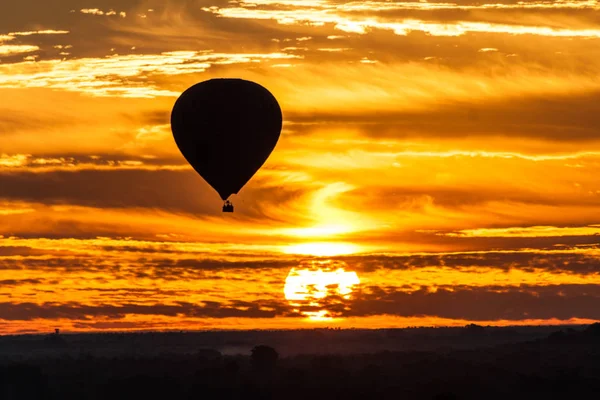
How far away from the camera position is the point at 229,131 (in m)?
77.9

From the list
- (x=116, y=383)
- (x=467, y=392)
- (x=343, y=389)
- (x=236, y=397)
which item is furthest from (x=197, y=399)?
(x=467, y=392)

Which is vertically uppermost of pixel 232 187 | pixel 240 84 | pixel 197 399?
pixel 240 84

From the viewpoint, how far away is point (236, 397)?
137 meters

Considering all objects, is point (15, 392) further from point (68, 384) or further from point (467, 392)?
point (467, 392)

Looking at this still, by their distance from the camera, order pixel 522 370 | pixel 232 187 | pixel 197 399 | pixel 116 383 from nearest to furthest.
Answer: pixel 232 187 → pixel 197 399 → pixel 116 383 → pixel 522 370

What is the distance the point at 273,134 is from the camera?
78.4 meters

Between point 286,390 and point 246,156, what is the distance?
233 feet

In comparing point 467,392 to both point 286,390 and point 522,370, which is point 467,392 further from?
point 522,370

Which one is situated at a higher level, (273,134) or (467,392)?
(273,134)

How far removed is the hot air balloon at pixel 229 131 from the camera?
77.7 meters

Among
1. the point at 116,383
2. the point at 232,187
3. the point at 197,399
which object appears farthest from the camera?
the point at 116,383

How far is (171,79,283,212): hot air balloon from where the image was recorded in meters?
77.7

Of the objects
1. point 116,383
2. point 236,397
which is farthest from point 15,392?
point 236,397

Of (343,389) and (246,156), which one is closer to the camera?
(246,156)
